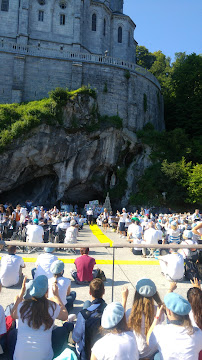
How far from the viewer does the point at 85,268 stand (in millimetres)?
6480

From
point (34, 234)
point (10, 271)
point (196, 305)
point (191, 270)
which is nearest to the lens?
point (196, 305)

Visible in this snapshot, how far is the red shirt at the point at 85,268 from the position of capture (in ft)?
21.2

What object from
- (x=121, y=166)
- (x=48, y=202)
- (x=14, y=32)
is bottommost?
(x=48, y=202)

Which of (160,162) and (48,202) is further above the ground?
(160,162)

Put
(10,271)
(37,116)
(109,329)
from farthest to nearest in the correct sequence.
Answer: (37,116)
(10,271)
(109,329)

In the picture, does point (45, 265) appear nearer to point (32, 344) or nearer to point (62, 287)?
point (62, 287)

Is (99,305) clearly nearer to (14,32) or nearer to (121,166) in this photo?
(121,166)

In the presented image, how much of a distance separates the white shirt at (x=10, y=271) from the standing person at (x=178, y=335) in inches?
158

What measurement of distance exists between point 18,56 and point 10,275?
26379 mm

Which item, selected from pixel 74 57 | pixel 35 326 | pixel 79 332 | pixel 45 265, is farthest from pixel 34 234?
pixel 74 57

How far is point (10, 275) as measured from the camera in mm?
6203

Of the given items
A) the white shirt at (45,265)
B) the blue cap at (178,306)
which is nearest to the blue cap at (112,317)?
the blue cap at (178,306)

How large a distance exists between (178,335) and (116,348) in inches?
27.6

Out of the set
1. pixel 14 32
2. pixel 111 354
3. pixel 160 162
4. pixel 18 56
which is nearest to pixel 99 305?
pixel 111 354
